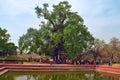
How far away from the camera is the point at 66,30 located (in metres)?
39.2

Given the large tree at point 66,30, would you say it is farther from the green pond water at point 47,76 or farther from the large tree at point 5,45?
the green pond water at point 47,76

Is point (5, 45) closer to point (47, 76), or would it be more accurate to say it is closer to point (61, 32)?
point (61, 32)

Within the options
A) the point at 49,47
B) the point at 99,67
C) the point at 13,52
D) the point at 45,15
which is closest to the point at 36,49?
the point at 49,47

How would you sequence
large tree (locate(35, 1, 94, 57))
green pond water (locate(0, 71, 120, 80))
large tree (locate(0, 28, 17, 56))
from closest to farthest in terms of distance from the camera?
green pond water (locate(0, 71, 120, 80)) < large tree (locate(35, 1, 94, 57)) < large tree (locate(0, 28, 17, 56))

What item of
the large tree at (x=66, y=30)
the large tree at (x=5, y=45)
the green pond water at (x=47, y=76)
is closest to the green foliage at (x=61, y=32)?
the large tree at (x=66, y=30)

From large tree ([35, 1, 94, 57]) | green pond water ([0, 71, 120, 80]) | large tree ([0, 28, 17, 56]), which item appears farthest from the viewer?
large tree ([0, 28, 17, 56])

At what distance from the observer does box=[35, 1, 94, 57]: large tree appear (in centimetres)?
3921

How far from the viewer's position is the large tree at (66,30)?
39206mm

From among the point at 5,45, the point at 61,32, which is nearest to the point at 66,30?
the point at 61,32

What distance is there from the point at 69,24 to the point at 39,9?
21.8 ft

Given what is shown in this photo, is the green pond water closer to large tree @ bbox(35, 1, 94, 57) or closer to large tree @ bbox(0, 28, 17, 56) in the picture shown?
large tree @ bbox(35, 1, 94, 57)

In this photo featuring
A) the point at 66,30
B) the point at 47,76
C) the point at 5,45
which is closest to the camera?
the point at 47,76

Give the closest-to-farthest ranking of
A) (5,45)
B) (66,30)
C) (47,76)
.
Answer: (47,76)
(66,30)
(5,45)

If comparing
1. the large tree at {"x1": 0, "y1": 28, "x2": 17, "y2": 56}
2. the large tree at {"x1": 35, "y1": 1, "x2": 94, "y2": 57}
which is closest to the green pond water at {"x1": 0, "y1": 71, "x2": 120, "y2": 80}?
the large tree at {"x1": 35, "y1": 1, "x2": 94, "y2": 57}
